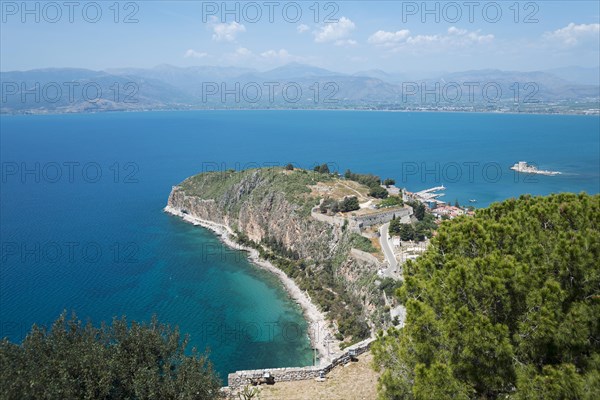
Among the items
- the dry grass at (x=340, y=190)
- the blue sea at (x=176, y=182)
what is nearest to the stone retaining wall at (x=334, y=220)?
the dry grass at (x=340, y=190)

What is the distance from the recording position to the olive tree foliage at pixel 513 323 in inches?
274

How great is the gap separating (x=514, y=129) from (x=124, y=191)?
139 meters

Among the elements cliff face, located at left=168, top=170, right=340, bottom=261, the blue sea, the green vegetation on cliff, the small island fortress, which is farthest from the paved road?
the small island fortress

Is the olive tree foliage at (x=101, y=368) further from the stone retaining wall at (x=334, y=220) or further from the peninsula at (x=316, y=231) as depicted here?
the stone retaining wall at (x=334, y=220)

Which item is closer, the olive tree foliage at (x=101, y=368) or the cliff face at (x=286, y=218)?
the olive tree foliage at (x=101, y=368)

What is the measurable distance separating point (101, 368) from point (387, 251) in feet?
83.4

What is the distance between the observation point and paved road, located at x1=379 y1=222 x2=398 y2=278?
2923 cm

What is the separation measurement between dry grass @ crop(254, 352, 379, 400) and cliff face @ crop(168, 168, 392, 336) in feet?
47.6

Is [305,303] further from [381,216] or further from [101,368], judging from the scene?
[101,368]

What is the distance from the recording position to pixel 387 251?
106 feet

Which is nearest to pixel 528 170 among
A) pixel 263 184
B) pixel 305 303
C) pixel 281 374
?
pixel 263 184

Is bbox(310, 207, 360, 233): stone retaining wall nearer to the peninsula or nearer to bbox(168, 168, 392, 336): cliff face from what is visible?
the peninsula

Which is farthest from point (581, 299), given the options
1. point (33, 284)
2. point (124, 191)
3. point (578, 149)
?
point (578, 149)

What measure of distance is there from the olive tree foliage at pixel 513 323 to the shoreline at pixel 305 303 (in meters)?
7.05
